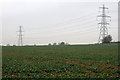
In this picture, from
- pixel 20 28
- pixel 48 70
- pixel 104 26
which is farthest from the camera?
pixel 20 28

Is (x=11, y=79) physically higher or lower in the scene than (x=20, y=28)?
lower

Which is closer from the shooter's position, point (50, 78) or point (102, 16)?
point (50, 78)

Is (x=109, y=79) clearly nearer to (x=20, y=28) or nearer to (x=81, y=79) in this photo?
(x=81, y=79)

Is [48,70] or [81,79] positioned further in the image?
[48,70]

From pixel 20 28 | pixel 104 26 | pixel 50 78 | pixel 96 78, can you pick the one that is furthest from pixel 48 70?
pixel 20 28

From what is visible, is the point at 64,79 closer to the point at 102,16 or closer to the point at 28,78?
the point at 28,78

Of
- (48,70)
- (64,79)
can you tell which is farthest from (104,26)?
(64,79)

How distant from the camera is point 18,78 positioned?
47.9 ft

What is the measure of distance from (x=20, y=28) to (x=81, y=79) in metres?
87.1

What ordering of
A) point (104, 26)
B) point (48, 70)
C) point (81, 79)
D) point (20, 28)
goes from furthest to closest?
point (20, 28) → point (104, 26) → point (48, 70) → point (81, 79)

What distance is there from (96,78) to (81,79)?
1053 millimetres

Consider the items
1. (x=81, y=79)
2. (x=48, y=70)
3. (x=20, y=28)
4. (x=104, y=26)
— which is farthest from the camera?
(x=20, y=28)

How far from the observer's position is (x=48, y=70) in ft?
62.8

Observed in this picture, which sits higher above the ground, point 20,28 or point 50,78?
point 20,28
